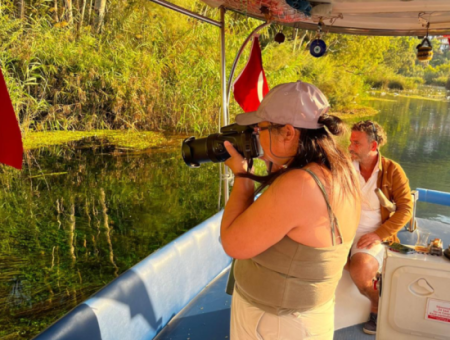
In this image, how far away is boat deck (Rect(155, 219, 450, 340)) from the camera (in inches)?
65.1

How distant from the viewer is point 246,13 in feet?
6.49

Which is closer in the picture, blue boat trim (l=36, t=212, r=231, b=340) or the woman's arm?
the woman's arm

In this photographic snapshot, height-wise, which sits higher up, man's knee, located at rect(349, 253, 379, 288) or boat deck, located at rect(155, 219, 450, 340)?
man's knee, located at rect(349, 253, 379, 288)

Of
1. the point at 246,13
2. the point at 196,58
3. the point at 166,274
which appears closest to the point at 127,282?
the point at 166,274

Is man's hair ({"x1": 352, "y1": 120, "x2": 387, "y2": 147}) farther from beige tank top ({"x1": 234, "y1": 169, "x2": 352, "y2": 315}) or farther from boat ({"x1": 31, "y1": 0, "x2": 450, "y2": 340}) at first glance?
beige tank top ({"x1": 234, "y1": 169, "x2": 352, "y2": 315})

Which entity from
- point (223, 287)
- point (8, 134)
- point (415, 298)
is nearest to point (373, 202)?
point (415, 298)

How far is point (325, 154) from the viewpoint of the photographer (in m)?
0.84

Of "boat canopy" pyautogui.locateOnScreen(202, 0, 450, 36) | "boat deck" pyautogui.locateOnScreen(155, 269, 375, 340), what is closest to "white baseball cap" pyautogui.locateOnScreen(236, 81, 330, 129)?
"boat canopy" pyautogui.locateOnScreen(202, 0, 450, 36)

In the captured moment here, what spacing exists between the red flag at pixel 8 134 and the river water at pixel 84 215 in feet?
8.88

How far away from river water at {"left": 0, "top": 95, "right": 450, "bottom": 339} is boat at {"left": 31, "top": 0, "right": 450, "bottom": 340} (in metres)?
1.94

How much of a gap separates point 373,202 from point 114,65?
6.01m

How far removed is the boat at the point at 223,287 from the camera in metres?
1.26

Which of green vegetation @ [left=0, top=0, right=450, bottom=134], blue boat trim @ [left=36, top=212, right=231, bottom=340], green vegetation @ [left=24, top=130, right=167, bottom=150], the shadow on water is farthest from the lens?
green vegetation @ [left=24, top=130, right=167, bottom=150]

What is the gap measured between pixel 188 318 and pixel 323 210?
1.19 m
